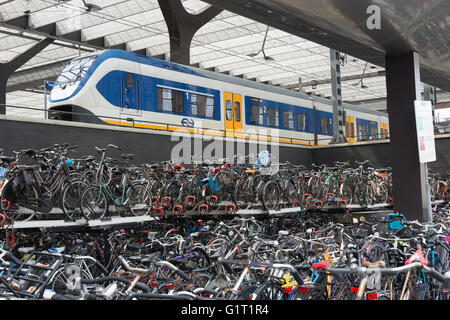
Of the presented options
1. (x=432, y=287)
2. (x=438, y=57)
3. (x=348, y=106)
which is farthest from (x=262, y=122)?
(x=432, y=287)

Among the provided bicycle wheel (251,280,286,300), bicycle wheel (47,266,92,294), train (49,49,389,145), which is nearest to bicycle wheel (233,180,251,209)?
train (49,49,389,145)

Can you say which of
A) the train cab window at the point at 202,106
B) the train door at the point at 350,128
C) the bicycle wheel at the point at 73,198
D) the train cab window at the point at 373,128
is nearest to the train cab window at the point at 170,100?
the train cab window at the point at 202,106

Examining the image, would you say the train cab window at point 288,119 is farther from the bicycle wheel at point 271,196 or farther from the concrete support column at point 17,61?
the concrete support column at point 17,61

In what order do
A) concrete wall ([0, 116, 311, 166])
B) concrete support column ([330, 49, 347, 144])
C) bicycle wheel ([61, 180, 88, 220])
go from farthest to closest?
concrete support column ([330, 49, 347, 144]), concrete wall ([0, 116, 311, 166]), bicycle wheel ([61, 180, 88, 220])

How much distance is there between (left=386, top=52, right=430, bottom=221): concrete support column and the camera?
363 inches

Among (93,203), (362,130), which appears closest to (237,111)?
(93,203)

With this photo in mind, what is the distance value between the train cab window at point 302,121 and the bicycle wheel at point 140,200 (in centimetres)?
1217

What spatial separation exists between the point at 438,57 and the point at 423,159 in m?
2.31

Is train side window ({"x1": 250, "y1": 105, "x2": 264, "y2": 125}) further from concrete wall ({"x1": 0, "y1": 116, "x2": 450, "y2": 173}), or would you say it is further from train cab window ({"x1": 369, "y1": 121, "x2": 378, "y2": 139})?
train cab window ({"x1": 369, "y1": 121, "x2": 378, "y2": 139})

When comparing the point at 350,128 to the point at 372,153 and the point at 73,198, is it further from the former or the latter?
the point at 73,198

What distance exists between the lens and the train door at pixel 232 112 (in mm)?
16734

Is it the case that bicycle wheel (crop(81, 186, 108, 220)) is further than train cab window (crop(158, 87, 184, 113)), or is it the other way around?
train cab window (crop(158, 87, 184, 113))

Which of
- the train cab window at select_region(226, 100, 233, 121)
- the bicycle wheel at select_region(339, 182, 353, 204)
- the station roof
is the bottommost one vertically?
the bicycle wheel at select_region(339, 182, 353, 204)
